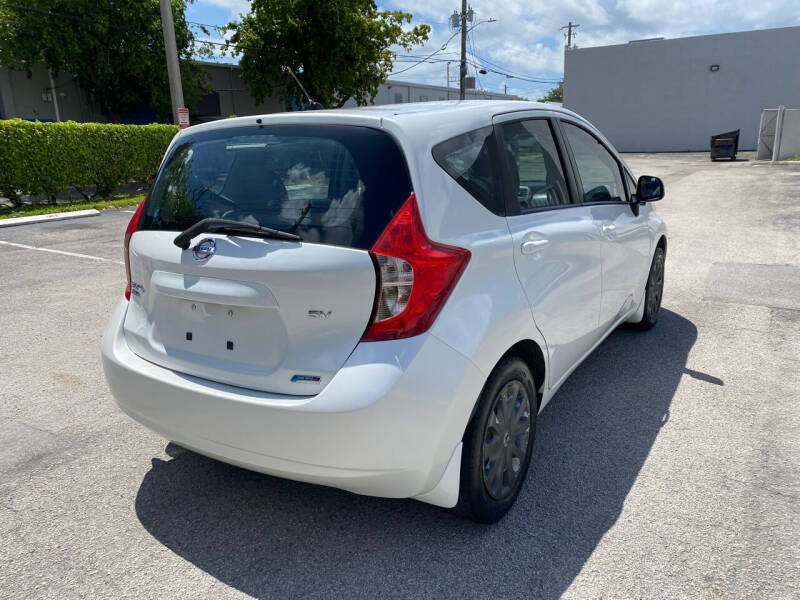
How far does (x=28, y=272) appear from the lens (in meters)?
7.79

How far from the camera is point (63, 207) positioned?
14.5 m

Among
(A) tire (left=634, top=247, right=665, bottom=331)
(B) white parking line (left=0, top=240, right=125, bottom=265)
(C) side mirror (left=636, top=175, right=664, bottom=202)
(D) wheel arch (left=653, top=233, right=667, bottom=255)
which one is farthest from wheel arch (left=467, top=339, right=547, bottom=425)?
(B) white parking line (left=0, top=240, right=125, bottom=265)

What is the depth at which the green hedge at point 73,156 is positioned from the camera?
Answer: 46.1 feet

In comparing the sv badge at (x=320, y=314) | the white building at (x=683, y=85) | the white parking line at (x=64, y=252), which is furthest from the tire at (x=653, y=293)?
the white building at (x=683, y=85)

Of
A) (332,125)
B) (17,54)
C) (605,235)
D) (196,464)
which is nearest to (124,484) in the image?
(196,464)

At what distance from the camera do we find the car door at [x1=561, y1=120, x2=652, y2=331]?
3734 mm

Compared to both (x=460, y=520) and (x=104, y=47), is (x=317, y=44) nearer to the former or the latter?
(x=104, y=47)

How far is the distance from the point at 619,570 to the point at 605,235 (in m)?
1.96

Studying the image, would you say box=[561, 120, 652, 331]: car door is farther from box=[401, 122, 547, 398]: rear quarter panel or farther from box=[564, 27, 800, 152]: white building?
box=[564, 27, 800, 152]: white building

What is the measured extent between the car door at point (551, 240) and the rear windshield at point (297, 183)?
2.40 ft

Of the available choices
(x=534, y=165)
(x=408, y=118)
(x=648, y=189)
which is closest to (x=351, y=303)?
(x=408, y=118)

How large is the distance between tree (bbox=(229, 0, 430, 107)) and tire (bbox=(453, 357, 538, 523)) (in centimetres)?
2954

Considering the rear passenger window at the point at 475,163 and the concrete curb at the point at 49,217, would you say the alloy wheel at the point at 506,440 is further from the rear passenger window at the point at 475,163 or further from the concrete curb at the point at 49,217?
the concrete curb at the point at 49,217

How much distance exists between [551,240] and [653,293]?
2.57m
